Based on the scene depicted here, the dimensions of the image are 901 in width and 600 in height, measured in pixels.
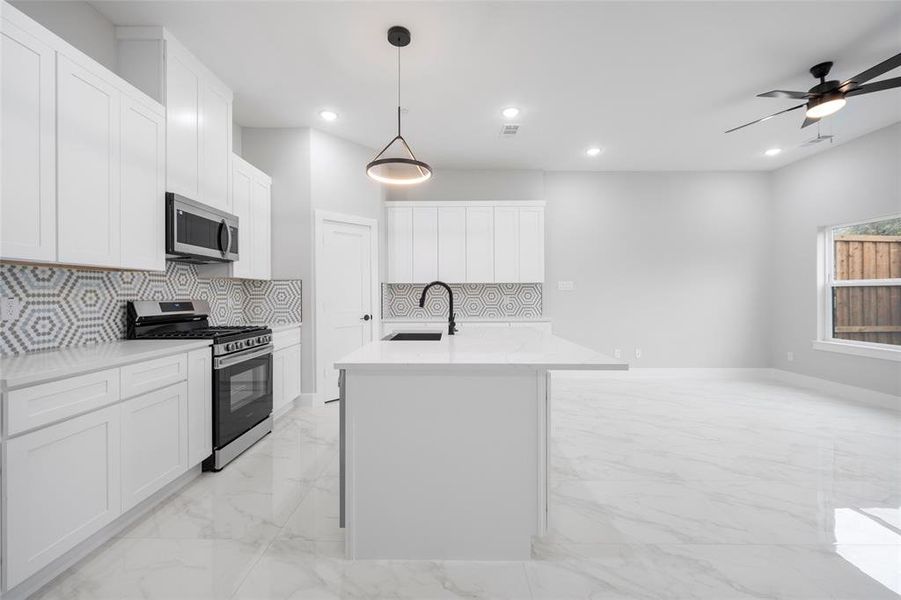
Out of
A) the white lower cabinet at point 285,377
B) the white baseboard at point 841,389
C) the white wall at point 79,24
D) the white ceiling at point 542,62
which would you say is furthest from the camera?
the white baseboard at point 841,389

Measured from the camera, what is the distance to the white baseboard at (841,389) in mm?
4016

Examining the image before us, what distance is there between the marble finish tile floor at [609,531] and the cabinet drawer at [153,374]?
698 mm

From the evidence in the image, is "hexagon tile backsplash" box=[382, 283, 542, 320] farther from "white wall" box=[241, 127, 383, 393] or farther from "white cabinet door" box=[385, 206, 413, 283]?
"white wall" box=[241, 127, 383, 393]

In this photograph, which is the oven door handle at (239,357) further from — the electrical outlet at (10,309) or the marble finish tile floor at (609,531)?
the electrical outlet at (10,309)

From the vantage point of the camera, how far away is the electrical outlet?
6.07 ft

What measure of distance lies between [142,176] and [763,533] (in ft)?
12.9

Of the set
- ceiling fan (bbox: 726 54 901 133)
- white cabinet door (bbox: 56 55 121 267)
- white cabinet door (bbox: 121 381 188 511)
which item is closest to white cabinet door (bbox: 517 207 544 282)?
ceiling fan (bbox: 726 54 901 133)

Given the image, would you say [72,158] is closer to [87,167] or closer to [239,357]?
[87,167]

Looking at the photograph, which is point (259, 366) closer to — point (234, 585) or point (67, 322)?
point (67, 322)

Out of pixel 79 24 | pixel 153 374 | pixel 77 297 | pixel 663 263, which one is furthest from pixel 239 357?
pixel 663 263

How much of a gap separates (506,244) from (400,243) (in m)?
1.40

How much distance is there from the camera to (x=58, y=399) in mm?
1531

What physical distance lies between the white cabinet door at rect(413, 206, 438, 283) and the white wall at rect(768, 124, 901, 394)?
4.75 metres

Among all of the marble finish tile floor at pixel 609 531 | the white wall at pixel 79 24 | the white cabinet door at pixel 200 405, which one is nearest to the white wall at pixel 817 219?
the marble finish tile floor at pixel 609 531
